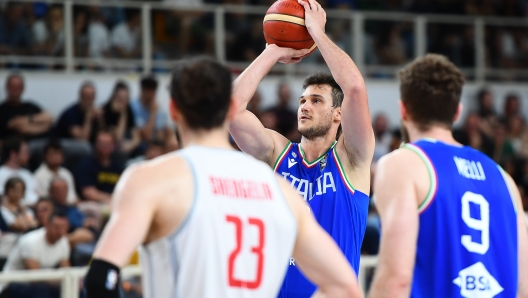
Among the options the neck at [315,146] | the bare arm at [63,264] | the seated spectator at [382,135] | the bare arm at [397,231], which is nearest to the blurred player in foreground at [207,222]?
the bare arm at [397,231]

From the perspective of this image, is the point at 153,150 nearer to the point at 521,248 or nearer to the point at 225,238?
the point at 521,248

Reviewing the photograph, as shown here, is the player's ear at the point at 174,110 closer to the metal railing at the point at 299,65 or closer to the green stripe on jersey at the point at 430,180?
the green stripe on jersey at the point at 430,180

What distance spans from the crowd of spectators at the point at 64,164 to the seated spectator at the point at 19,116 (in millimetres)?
13

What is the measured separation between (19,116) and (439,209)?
8.69 metres

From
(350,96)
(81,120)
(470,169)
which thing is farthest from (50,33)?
(470,169)

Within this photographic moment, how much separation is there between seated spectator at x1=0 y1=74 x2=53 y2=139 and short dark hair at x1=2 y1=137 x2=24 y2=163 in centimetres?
90

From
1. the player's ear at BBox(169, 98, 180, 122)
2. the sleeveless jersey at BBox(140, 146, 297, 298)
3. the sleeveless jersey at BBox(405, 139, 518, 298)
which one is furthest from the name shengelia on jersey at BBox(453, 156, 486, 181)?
the player's ear at BBox(169, 98, 180, 122)

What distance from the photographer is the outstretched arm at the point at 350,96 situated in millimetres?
5074

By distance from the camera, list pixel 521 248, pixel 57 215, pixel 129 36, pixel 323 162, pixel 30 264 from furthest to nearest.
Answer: pixel 129 36 < pixel 57 215 < pixel 30 264 < pixel 323 162 < pixel 521 248

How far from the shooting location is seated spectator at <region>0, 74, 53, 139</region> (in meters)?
11.3

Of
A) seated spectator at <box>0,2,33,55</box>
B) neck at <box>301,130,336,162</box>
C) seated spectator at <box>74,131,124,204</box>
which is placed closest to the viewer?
neck at <box>301,130,336,162</box>

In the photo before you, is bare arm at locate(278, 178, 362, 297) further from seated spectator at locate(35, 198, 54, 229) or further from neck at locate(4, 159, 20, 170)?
neck at locate(4, 159, 20, 170)

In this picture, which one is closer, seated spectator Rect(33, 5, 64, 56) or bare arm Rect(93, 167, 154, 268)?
bare arm Rect(93, 167, 154, 268)

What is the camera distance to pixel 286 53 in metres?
5.63
